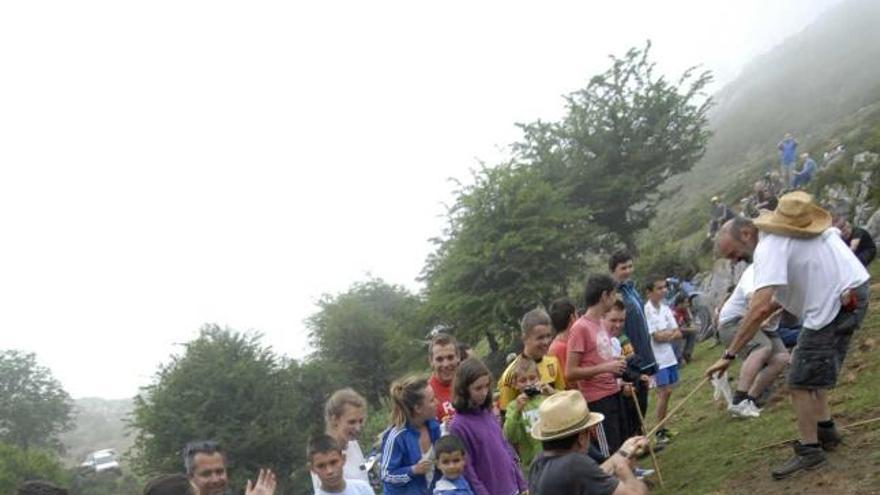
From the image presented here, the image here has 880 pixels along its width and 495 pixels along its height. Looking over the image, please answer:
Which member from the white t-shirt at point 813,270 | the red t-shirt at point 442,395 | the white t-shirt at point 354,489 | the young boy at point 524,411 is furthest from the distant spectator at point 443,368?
the white t-shirt at point 813,270

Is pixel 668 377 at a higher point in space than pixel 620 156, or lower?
lower

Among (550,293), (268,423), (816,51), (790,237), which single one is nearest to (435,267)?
(550,293)

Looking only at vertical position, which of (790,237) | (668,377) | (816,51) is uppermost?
(816,51)

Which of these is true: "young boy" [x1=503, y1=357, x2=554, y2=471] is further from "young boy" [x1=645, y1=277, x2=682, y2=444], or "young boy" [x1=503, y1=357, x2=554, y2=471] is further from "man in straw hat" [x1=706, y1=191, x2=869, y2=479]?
"young boy" [x1=645, y1=277, x2=682, y2=444]

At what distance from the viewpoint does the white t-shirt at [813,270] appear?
15.0 ft

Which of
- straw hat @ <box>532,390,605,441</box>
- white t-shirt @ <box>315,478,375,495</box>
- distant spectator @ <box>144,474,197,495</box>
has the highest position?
distant spectator @ <box>144,474,197,495</box>

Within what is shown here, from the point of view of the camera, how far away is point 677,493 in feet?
19.3

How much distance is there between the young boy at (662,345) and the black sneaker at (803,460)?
247 cm

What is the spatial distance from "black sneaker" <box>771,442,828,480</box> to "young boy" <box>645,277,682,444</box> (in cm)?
247

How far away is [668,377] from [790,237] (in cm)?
347

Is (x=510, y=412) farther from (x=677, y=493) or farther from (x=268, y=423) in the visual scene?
(x=268, y=423)

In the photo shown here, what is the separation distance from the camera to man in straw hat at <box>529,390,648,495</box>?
304cm

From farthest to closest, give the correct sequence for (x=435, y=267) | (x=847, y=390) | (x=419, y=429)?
(x=435, y=267), (x=847, y=390), (x=419, y=429)

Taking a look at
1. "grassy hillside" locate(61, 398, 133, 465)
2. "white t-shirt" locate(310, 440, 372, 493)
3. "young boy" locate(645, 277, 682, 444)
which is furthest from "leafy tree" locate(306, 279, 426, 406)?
"grassy hillside" locate(61, 398, 133, 465)
